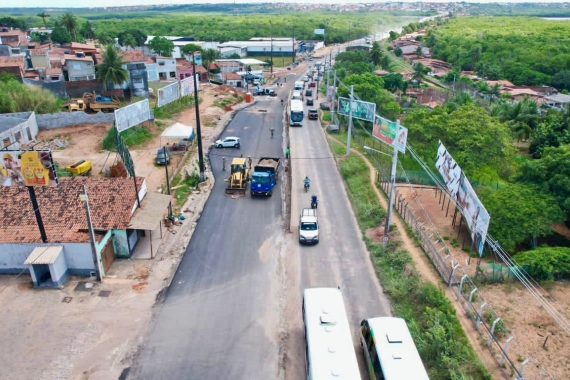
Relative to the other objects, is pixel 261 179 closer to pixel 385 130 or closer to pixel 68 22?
pixel 385 130

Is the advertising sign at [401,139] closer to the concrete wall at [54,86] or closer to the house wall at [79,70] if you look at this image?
the concrete wall at [54,86]

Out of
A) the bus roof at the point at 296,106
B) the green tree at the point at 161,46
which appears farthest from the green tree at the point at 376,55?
the bus roof at the point at 296,106

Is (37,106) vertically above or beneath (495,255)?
above

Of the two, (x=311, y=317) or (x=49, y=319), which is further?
(x=49, y=319)

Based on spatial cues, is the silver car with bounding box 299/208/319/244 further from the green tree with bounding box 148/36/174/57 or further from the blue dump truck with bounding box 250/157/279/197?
the green tree with bounding box 148/36/174/57


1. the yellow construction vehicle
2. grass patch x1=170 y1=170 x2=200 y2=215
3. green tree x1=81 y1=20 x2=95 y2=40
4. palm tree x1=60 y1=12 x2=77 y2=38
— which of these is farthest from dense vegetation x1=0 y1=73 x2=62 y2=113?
green tree x1=81 y1=20 x2=95 y2=40

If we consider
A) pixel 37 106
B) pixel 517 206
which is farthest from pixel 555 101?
pixel 37 106

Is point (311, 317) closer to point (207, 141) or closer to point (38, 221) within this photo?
point (38, 221)
